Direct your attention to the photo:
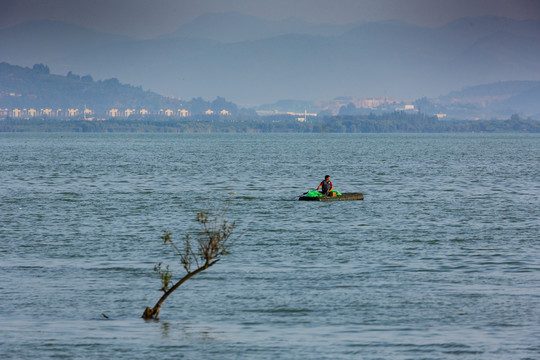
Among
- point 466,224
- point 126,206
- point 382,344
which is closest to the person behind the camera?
point 382,344

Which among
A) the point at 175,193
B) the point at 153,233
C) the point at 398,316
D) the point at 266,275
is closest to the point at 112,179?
the point at 175,193

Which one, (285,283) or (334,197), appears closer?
(285,283)

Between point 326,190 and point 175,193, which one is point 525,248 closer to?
point 326,190

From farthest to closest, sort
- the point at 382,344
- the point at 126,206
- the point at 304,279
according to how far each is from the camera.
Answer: the point at 126,206 → the point at 304,279 → the point at 382,344

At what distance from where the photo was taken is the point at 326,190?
207ft

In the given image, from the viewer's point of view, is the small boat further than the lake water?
Yes

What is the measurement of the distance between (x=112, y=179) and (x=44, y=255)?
59932 mm

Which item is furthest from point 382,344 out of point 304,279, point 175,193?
point 175,193

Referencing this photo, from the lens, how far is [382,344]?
74.4 ft

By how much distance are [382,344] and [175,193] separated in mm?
55852

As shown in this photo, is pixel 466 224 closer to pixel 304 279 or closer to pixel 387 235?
pixel 387 235

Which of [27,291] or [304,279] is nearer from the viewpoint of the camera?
[27,291]

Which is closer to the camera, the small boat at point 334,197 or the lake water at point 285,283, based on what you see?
the lake water at point 285,283

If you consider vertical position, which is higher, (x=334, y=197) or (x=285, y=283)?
(x=334, y=197)
